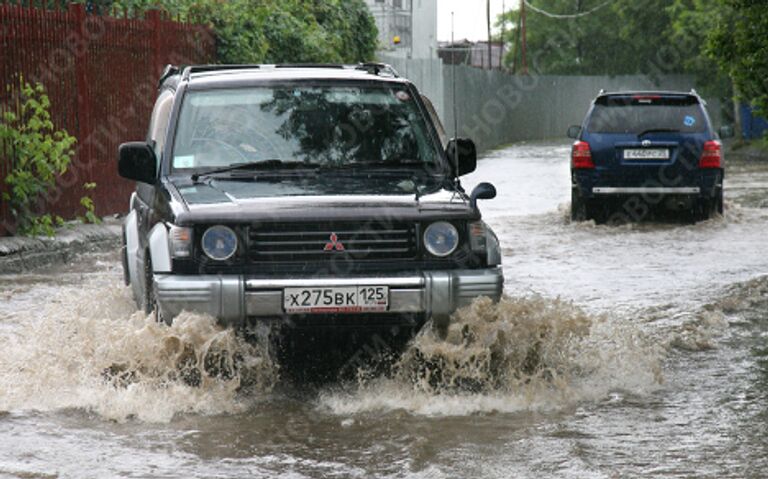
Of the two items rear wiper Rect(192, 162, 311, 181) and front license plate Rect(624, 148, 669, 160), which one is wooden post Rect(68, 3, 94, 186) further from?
rear wiper Rect(192, 162, 311, 181)

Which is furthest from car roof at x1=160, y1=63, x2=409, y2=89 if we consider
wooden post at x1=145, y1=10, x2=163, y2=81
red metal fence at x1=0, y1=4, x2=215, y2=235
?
wooden post at x1=145, y1=10, x2=163, y2=81

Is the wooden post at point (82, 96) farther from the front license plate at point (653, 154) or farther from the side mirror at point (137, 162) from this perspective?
the side mirror at point (137, 162)

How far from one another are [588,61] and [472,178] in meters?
48.1

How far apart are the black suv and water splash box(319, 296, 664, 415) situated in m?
0.16

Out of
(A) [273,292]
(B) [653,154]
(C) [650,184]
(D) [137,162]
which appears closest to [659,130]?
(B) [653,154]

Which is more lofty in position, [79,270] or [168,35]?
[168,35]

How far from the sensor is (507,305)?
7762 millimetres

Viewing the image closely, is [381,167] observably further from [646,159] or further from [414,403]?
[646,159]

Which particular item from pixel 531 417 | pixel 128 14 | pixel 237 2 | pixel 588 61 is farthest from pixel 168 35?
pixel 588 61

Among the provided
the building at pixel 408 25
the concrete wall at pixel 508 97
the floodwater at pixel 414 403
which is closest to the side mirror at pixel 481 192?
the floodwater at pixel 414 403

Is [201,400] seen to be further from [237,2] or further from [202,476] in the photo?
[237,2]

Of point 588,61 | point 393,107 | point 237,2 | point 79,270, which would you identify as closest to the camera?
point 393,107

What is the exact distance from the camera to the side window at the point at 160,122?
29.1ft

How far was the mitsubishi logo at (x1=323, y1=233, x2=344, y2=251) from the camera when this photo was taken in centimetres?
749
